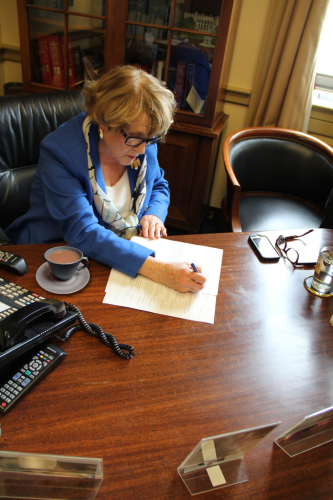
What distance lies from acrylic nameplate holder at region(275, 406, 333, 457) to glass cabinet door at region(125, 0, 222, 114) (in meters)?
1.89

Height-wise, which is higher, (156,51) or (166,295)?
(156,51)

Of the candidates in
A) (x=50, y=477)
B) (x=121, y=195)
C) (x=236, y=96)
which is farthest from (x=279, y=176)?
(x=50, y=477)

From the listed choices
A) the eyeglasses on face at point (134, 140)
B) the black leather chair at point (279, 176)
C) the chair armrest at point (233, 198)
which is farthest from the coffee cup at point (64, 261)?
the black leather chair at point (279, 176)

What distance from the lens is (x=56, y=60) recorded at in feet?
7.49

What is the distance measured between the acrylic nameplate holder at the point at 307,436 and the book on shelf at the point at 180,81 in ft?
6.42

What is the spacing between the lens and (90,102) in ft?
4.07

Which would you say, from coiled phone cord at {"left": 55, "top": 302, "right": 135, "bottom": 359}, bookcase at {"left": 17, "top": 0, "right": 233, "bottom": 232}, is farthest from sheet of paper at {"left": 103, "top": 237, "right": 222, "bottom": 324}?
bookcase at {"left": 17, "top": 0, "right": 233, "bottom": 232}

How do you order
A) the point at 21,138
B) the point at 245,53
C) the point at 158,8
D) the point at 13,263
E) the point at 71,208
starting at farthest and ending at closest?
the point at 245,53
the point at 158,8
the point at 21,138
the point at 71,208
the point at 13,263

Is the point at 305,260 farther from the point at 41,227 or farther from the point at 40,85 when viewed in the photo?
the point at 40,85

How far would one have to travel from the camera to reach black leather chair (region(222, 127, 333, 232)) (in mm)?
1958

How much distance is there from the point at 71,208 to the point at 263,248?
0.65m

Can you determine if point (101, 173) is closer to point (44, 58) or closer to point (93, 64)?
point (93, 64)

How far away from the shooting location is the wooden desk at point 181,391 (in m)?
0.64

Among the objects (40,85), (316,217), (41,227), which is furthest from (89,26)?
(316,217)
